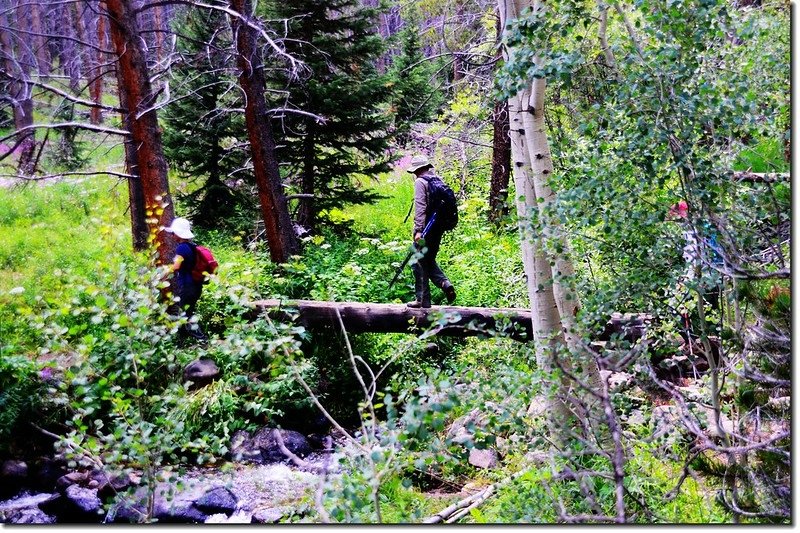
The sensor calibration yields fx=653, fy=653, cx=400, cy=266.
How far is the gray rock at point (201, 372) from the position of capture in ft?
23.4

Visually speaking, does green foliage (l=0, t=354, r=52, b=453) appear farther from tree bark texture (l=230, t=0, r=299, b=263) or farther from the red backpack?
tree bark texture (l=230, t=0, r=299, b=263)

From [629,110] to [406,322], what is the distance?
4238mm

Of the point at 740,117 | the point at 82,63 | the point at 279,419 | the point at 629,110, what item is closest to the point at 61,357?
the point at 279,419

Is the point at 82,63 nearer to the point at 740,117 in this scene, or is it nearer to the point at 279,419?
the point at 279,419

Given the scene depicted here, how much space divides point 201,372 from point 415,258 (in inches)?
189

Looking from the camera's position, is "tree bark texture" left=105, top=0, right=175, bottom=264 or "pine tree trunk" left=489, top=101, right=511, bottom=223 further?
"pine tree trunk" left=489, top=101, right=511, bottom=223

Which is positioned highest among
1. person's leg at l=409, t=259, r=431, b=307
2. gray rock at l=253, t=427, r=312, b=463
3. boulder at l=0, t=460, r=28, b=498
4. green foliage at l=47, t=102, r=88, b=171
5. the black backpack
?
green foliage at l=47, t=102, r=88, b=171

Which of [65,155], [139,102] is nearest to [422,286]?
[139,102]

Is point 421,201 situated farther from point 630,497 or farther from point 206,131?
point 206,131

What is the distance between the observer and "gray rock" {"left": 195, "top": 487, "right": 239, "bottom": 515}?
554cm

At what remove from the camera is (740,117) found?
3305 mm

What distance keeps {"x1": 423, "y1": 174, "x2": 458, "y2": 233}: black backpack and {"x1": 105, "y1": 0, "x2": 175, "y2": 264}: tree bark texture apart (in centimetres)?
284

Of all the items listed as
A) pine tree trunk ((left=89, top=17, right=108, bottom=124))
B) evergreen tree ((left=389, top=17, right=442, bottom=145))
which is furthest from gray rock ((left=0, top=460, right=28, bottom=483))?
evergreen tree ((left=389, top=17, right=442, bottom=145))

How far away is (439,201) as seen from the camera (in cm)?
674
